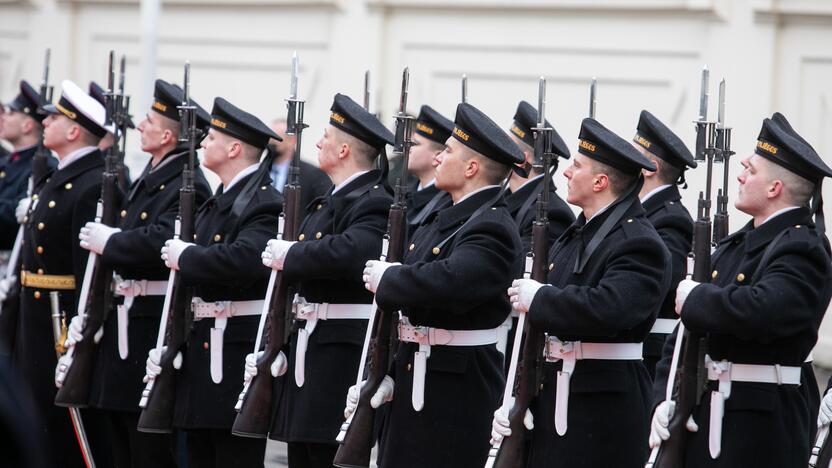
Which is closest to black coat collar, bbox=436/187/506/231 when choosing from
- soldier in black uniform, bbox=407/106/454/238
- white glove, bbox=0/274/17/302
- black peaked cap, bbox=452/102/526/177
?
black peaked cap, bbox=452/102/526/177

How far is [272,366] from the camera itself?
6.88m

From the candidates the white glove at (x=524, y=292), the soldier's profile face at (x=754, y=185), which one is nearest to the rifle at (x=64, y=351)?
the white glove at (x=524, y=292)

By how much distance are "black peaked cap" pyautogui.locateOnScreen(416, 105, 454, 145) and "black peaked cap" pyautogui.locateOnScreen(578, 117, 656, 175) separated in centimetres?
198

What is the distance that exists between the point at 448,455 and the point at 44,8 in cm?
1149

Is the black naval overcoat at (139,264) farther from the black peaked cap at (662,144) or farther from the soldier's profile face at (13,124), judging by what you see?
the soldier's profile face at (13,124)

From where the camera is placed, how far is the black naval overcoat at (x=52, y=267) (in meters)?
8.24

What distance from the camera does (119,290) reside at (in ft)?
25.5

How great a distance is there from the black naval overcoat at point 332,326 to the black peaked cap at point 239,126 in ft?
2.47

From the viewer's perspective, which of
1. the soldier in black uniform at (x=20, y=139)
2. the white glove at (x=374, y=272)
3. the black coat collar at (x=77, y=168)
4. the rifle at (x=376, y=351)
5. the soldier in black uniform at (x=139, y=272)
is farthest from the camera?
the soldier in black uniform at (x=20, y=139)

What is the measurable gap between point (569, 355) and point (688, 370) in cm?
46

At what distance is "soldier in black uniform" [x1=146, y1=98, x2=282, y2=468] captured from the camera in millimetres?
7066

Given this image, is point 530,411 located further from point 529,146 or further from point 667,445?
point 529,146

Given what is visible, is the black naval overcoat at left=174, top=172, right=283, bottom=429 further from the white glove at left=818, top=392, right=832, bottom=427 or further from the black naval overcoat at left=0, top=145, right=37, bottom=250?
the black naval overcoat at left=0, top=145, right=37, bottom=250

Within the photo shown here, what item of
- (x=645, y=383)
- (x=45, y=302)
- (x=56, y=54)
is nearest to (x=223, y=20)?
(x=56, y=54)
